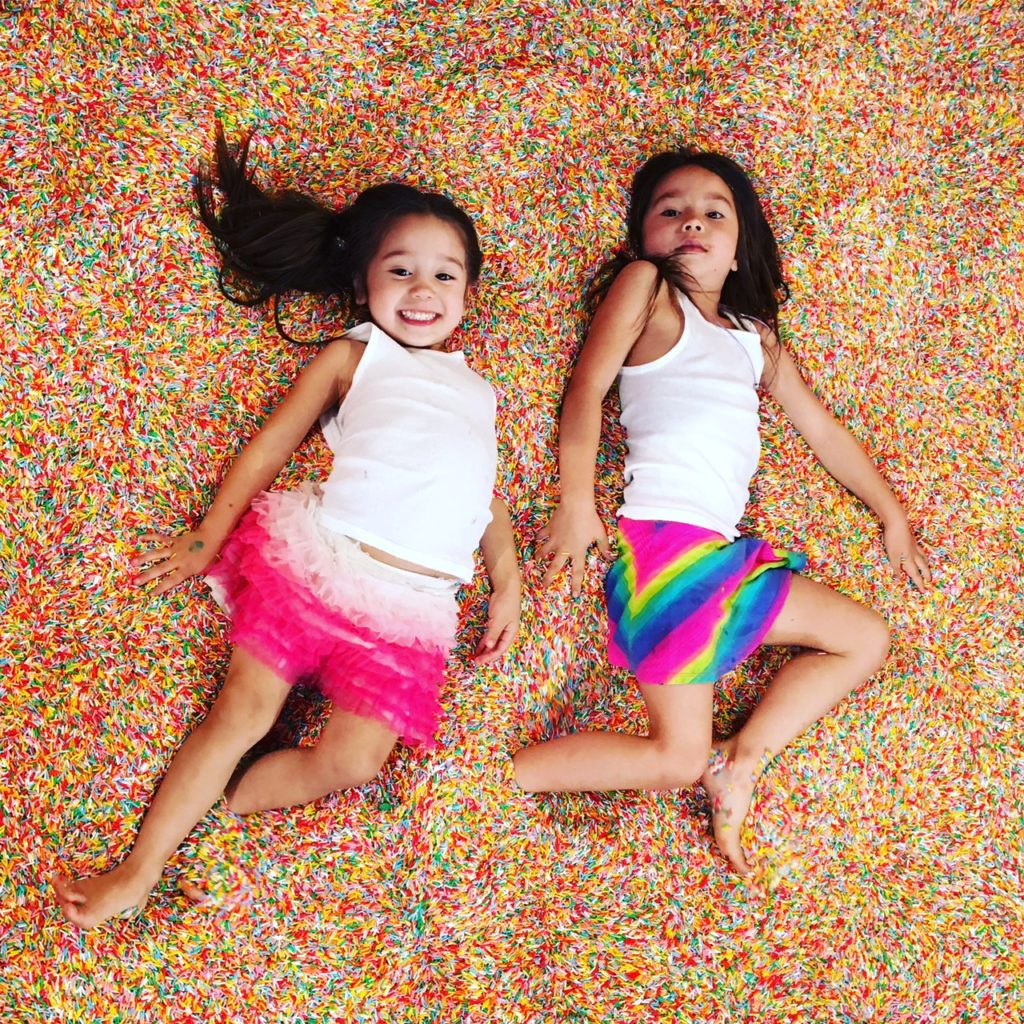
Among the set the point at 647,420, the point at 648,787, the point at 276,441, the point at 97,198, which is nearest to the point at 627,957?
the point at 648,787

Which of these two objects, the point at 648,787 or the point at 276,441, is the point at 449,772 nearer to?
the point at 648,787

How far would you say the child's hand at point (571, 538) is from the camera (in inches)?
75.1

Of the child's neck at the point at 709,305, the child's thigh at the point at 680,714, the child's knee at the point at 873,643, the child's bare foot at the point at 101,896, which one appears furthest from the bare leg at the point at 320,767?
Answer: the child's neck at the point at 709,305

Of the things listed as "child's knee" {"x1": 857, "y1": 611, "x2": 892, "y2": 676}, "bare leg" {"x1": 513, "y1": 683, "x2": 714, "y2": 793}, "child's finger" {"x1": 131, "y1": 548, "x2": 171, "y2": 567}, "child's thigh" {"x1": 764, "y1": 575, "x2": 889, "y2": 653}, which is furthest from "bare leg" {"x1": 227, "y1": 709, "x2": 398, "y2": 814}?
"child's knee" {"x1": 857, "y1": 611, "x2": 892, "y2": 676}

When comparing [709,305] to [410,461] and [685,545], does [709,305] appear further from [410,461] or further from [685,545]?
[410,461]

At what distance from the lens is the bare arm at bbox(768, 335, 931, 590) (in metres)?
2.09

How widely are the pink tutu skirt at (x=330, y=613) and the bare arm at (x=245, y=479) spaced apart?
0.03 m

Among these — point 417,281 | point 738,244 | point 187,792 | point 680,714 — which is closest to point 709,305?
point 738,244

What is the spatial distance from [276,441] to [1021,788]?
183cm

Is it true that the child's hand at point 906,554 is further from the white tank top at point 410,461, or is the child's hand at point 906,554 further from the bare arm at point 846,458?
the white tank top at point 410,461

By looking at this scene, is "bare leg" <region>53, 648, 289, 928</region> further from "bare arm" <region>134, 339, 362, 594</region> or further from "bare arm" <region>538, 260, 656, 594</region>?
"bare arm" <region>538, 260, 656, 594</region>

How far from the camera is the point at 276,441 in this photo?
1.72m

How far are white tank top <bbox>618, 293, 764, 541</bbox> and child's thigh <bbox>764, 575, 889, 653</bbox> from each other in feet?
0.66

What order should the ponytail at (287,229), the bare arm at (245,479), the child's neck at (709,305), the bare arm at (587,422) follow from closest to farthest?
1. the bare arm at (245,479)
2. the ponytail at (287,229)
3. the bare arm at (587,422)
4. the child's neck at (709,305)
